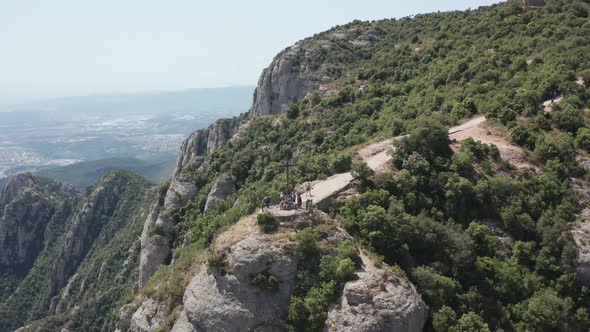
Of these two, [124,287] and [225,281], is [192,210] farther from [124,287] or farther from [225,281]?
[225,281]

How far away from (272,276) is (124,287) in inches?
2259

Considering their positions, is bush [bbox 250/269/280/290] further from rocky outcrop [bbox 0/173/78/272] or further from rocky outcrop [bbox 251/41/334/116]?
rocky outcrop [bbox 0/173/78/272]

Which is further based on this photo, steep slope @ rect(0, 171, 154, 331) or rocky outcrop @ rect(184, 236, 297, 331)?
steep slope @ rect(0, 171, 154, 331)

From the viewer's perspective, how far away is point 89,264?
9750 cm

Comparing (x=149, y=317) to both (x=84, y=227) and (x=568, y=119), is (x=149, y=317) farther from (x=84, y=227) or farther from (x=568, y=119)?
(x=84, y=227)

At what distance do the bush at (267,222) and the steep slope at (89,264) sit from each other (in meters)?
50.0

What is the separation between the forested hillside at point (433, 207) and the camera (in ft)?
80.4

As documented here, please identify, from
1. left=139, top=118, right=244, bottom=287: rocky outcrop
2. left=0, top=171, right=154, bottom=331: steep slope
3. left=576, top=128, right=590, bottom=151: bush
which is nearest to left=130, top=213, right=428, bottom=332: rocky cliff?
left=576, top=128, right=590, bottom=151: bush

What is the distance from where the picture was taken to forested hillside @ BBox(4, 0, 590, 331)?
2452 cm

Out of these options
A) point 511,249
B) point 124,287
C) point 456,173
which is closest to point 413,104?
point 456,173

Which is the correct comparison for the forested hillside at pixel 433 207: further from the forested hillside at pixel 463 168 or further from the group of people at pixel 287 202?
the group of people at pixel 287 202

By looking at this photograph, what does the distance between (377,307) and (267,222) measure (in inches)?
318

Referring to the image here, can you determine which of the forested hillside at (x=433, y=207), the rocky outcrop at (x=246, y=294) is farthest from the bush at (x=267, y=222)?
the rocky outcrop at (x=246, y=294)

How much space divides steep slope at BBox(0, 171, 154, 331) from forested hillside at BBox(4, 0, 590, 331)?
24.9m
